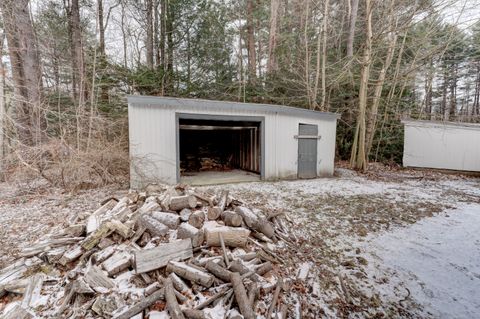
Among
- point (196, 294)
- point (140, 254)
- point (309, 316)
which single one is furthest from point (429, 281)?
point (140, 254)

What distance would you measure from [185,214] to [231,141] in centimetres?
806

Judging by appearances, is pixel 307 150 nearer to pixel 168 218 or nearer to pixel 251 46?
pixel 168 218

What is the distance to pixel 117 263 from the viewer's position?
87.5 inches

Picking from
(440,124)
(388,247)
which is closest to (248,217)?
(388,247)

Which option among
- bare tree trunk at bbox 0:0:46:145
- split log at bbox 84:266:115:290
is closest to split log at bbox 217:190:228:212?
split log at bbox 84:266:115:290

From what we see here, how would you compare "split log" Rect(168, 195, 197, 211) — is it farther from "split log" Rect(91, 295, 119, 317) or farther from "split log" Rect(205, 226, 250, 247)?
"split log" Rect(91, 295, 119, 317)

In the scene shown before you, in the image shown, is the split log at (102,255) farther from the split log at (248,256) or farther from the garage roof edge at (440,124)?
the garage roof edge at (440,124)

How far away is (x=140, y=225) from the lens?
2738 mm

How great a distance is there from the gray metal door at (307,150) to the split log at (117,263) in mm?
6431

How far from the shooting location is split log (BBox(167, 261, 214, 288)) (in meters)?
2.07

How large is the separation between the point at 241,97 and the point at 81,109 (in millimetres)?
6751

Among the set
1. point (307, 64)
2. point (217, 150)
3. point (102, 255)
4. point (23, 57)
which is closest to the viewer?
point (102, 255)

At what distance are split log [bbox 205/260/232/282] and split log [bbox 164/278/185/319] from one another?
39 centimetres

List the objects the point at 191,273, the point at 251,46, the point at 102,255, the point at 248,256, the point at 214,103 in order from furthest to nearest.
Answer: the point at 251,46
the point at 214,103
the point at 248,256
the point at 102,255
the point at 191,273
